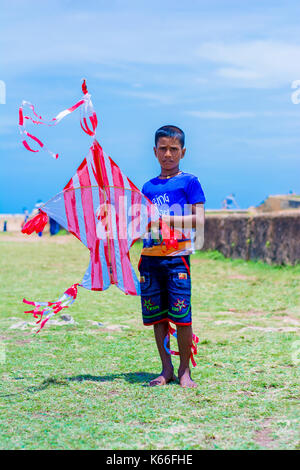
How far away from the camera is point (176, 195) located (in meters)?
3.93

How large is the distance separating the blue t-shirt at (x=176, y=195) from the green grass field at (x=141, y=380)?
3.24 feet

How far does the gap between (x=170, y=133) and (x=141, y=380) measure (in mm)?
1701

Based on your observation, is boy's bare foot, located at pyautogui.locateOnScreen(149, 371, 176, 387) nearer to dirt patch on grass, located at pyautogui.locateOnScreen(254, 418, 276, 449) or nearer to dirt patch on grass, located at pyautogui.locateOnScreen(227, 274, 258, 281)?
dirt patch on grass, located at pyautogui.locateOnScreen(254, 418, 276, 449)

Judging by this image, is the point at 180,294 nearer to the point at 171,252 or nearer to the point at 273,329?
the point at 171,252

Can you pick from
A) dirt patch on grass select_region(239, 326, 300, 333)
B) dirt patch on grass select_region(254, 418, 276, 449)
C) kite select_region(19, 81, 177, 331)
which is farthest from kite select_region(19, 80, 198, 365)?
dirt patch on grass select_region(239, 326, 300, 333)

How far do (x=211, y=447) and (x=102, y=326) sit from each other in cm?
358

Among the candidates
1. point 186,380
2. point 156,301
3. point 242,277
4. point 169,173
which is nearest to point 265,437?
point 186,380

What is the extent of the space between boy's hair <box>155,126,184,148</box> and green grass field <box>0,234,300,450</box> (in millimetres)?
Answer: 1654

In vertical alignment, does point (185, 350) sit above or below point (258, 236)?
above

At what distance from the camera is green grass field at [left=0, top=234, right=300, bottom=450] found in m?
2.97

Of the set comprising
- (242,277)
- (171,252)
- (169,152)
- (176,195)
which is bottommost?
(242,277)

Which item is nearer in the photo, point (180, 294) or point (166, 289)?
point (180, 294)
